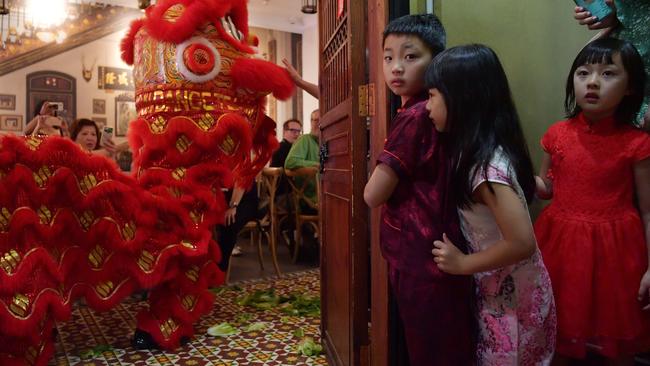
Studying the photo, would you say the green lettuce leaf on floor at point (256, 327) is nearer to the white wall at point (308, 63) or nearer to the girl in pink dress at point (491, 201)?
the girl in pink dress at point (491, 201)

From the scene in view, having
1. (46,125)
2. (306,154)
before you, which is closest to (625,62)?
(46,125)

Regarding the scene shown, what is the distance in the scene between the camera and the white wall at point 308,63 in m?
7.25

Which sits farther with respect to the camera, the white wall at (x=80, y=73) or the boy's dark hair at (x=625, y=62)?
the white wall at (x=80, y=73)

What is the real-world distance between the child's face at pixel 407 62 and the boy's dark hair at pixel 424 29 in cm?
1

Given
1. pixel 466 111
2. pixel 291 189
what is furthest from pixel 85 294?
pixel 291 189

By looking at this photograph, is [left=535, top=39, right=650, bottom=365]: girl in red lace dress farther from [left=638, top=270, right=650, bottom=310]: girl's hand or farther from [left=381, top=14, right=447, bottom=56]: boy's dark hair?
[left=381, top=14, right=447, bottom=56]: boy's dark hair

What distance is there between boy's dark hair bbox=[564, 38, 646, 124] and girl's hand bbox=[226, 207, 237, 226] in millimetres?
2530

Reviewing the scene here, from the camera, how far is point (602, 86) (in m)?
1.28

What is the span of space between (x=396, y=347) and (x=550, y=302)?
0.48 metres

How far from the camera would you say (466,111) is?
3.44ft

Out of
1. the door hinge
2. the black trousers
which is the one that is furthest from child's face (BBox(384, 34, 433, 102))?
the black trousers

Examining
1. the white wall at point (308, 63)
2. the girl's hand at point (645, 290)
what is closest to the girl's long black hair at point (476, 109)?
the girl's hand at point (645, 290)

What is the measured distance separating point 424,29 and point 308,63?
6.32 metres

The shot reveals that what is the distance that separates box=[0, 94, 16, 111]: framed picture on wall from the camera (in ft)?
18.4
